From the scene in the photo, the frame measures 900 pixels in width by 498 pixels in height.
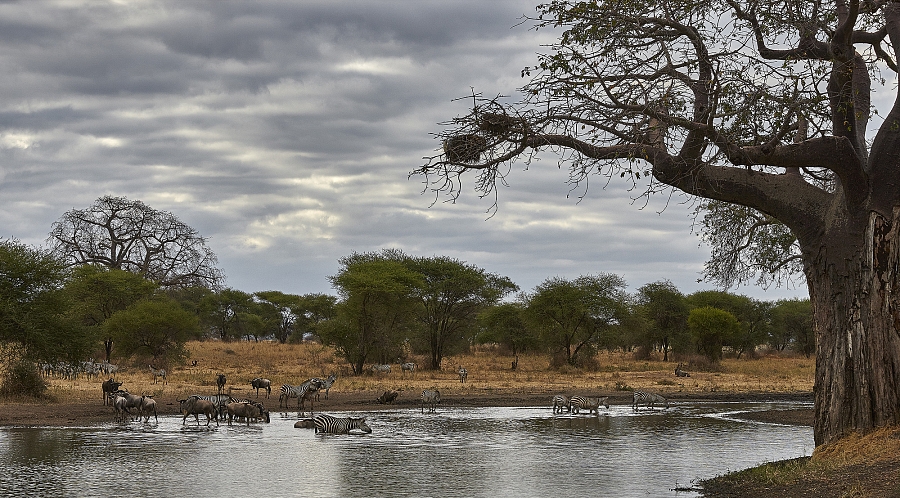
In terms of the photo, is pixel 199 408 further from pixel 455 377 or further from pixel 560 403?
pixel 455 377

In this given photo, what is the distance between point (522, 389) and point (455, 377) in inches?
289

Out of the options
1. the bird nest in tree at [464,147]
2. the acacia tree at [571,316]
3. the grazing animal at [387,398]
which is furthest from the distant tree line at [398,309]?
the bird nest in tree at [464,147]

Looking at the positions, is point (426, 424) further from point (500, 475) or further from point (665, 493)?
point (665, 493)

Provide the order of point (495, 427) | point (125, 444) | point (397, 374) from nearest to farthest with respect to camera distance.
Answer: point (125, 444), point (495, 427), point (397, 374)

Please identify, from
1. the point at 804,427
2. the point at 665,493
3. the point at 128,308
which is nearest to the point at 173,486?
the point at 665,493

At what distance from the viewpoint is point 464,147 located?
1141 cm

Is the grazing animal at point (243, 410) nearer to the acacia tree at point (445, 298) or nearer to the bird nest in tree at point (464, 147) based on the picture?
the bird nest in tree at point (464, 147)

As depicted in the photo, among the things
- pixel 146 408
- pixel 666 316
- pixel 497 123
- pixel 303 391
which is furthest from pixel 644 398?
pixel 666 316

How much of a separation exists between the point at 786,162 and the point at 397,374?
32.4 meters

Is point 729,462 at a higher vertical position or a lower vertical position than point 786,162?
lower

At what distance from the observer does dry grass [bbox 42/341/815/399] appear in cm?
3222

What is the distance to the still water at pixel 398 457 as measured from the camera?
455 inches

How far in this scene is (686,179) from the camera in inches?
460

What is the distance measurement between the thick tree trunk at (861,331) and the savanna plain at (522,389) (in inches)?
14.0
